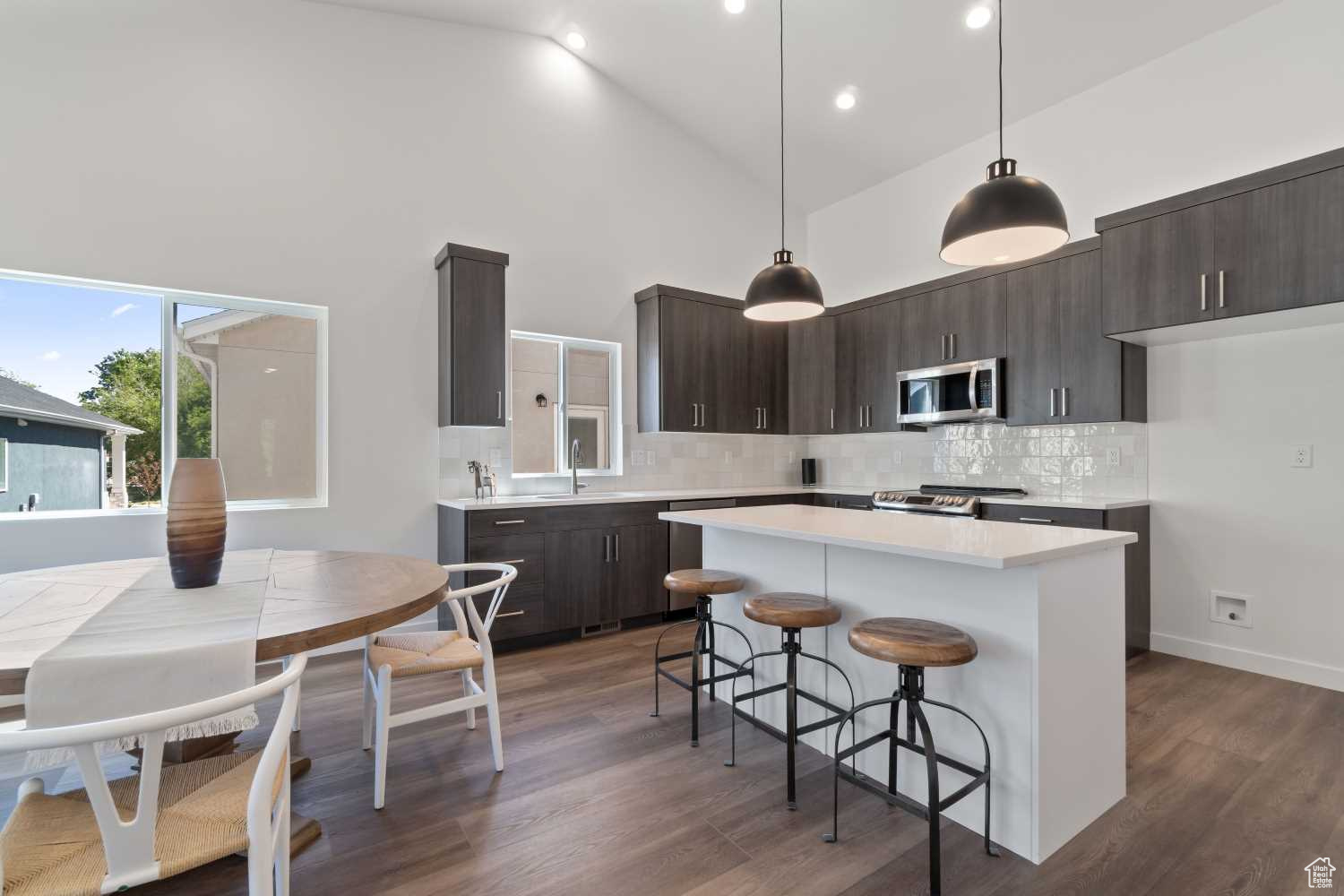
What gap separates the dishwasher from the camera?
4.45m

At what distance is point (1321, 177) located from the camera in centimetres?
283

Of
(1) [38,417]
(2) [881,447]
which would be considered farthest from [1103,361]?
(1) [38,417]

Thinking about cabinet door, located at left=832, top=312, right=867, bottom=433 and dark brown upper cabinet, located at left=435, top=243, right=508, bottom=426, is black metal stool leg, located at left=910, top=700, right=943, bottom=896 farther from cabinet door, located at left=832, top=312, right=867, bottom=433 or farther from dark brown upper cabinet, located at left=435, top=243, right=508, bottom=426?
cabinet door, located at left=832, top=312, right=867, bottom=433

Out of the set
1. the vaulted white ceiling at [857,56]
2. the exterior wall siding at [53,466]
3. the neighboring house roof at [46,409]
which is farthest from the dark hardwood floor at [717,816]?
the vaulted white ceiling at [857,56]

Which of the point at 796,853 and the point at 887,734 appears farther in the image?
the point at 887,734

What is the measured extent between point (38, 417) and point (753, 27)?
181 inches

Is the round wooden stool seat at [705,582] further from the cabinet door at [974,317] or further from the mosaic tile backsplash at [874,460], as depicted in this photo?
the cabinet door at [974,317]

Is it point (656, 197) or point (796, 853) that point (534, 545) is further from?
point (656, 197)

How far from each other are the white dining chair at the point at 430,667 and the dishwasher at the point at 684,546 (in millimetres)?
1991

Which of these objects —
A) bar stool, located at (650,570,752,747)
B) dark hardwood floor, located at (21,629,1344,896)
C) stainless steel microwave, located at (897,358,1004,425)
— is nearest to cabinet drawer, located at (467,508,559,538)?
dark hardwood floor, located at (21,629,1344,896)

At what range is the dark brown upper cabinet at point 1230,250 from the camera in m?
2.82

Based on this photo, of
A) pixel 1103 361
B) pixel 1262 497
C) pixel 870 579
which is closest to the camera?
pixel 870 579

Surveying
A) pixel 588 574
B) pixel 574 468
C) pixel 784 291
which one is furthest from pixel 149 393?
pixel 784 291

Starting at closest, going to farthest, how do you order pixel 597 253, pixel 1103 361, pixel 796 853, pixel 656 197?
pixel 796 853 < pixel 1103 361 < pixel 597 253 < pixel 656 197
